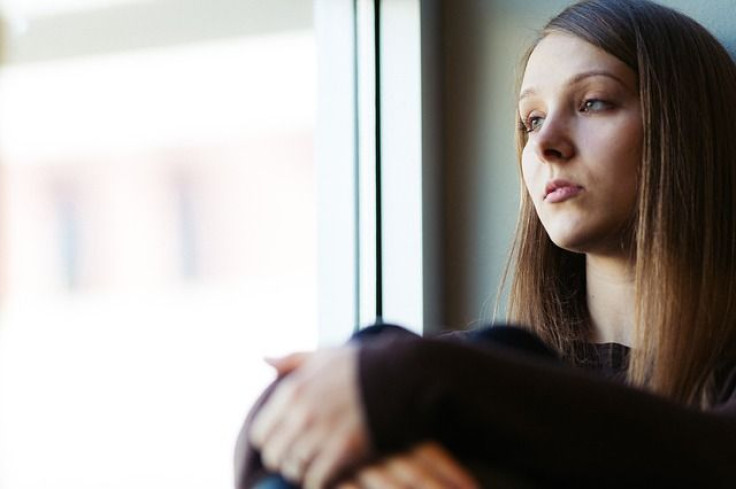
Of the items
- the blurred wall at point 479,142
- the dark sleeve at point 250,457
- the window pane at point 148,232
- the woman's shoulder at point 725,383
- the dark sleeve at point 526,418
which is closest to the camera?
the dark sleeve at point 526,418

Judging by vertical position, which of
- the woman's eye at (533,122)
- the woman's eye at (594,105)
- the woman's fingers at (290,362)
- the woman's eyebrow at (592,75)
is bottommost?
the woman's fingers at (290,362)

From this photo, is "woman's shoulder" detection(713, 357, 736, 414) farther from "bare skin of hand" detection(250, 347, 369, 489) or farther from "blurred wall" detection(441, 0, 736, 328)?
"blurred wall" detection(441, 0, 736, 328)

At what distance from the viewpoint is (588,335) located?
45.9 inches

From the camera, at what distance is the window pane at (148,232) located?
1.04m

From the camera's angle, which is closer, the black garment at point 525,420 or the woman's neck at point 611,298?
the black garment at point 525,420

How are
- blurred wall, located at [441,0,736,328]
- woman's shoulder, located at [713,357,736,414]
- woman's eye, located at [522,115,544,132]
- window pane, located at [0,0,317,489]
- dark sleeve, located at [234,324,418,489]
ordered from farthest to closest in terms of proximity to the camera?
1. blurred wall, located at [441,0,736,328]
2. woman's eye, located at [522,115,544,132]
3. window pane, located at [0,0,317,489]
4. woman's shoulder, located at [713,357,736,414]
5. dark sleeve, located at [234,324,418,489]

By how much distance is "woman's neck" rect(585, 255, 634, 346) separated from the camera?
3.66ft

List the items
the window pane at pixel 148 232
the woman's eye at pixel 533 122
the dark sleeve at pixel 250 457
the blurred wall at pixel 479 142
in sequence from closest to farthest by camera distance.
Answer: the dark sleeve at pixel 250 457 → the window pane at pixel 148 232 → the woman's eye at pixel 533 122 → the blurred wall at pixel 479 142

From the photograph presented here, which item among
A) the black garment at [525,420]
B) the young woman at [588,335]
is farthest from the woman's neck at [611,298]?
the black garment at [525,420]

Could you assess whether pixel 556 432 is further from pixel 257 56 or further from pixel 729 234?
pixel 257 56

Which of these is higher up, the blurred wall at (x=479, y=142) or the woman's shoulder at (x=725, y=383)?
the blurred wall at (x=479, y=142)

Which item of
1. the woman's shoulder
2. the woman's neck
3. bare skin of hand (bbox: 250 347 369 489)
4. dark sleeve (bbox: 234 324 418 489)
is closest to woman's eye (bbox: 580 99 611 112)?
the woman's neck

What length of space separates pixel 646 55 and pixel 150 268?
1.92 ft

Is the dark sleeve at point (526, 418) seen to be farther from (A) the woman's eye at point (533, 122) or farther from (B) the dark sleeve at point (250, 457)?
(A) the woman's eye at point (533, 122)
